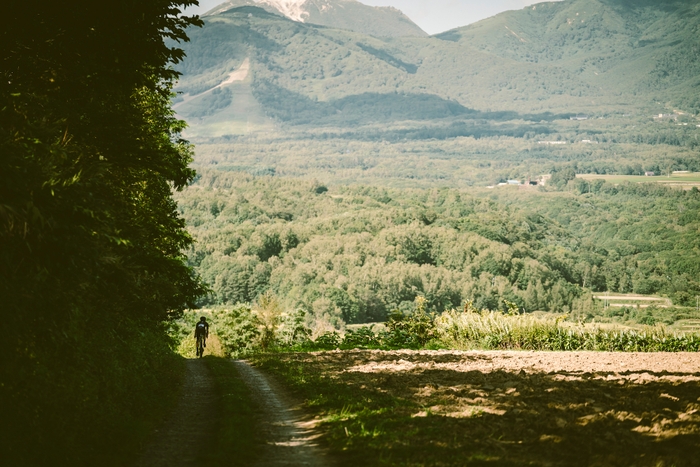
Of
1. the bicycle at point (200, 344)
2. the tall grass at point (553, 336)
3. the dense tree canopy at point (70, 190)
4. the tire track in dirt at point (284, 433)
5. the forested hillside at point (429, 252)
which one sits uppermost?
the dense tree canopy at point (70, 190)

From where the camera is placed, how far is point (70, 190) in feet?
23.5

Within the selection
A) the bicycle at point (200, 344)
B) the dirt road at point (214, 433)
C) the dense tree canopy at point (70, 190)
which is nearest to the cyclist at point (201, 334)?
the bicycle at point (200, 344)

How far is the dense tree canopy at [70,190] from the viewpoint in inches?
268

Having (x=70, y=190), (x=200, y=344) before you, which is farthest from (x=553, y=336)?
(x=70, y=190)

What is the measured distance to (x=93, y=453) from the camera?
7.95 metres

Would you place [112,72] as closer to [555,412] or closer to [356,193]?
[555,412]

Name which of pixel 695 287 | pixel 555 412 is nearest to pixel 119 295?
pixel 555 412

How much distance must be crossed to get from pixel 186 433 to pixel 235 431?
816mm

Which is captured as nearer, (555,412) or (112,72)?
(555,412)

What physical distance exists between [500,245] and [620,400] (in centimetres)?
10686

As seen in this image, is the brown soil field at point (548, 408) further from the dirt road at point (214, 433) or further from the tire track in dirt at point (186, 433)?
the tire track in dirt at point (186, 433)

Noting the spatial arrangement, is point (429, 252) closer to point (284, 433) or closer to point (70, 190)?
point (284, 433)

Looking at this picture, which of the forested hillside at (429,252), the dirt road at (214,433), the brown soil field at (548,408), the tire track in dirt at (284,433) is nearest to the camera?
the brown soil field at (548,408)

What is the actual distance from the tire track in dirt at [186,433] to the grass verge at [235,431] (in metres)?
0.17
